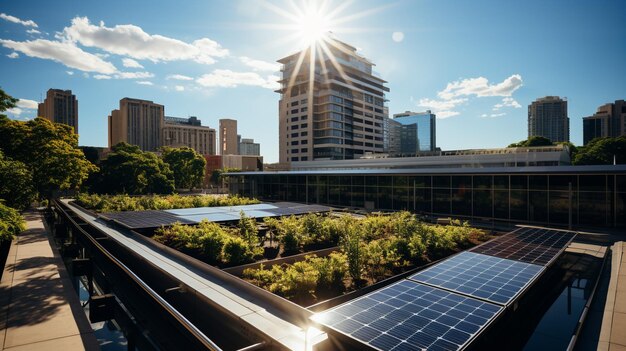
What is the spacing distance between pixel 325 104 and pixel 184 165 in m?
52.2

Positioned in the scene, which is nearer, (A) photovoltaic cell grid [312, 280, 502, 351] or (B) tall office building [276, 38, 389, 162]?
(A) photovoltaic cell grid [312, 280, 502, 351]

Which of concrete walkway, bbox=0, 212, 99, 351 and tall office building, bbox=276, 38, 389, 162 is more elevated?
tall office building, bbox=276, 38, 389, 162

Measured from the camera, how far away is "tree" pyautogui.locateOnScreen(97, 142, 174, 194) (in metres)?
60.6

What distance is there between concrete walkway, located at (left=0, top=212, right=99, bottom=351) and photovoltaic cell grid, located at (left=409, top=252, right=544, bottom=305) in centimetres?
1173

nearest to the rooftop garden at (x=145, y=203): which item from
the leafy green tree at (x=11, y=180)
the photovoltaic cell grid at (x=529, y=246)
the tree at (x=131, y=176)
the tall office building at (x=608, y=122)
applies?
the leafy green tree at (x=11, y=180)

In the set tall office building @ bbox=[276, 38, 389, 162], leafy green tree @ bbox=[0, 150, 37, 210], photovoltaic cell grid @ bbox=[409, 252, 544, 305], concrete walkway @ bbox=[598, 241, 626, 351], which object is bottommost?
concrete walkway @ bbox=[598, 241, 626, 351]

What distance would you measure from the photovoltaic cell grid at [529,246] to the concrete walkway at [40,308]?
16.0 m

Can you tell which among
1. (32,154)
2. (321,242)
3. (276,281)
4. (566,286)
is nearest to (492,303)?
(276,281)

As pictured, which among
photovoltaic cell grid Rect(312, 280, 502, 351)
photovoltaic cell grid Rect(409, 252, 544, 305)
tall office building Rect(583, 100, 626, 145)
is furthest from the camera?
tall office building Rect(583, 100, 626, 145)

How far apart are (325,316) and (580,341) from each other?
24.4 ft

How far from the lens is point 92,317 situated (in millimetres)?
9547

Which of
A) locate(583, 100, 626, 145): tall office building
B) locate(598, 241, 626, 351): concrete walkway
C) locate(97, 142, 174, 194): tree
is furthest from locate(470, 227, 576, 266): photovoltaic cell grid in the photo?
locate(583, 100, 626, 145): tall office building

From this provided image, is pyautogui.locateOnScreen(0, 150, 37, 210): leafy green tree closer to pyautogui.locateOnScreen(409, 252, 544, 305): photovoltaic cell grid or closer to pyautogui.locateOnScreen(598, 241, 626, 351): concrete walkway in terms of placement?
pyautogui.locateOnScreen(409, 252, 544, 305): photovoltaic cell grid

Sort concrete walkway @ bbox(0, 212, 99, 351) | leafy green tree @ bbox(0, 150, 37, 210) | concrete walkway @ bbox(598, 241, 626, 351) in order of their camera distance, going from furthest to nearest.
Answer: leafy green tree @ bbox(0, 150, 37, 210) → concrete walkway @ bbox(0, 212, 99, 351) → concrete walkway @ bbox(598, 241, 626, 351)
